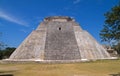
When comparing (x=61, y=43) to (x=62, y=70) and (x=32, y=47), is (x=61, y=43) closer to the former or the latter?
(x=32, y=47)

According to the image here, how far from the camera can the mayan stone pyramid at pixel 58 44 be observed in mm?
33781

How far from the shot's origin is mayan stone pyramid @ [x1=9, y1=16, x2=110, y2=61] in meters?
33.8

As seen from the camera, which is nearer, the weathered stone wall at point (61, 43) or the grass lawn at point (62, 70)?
the grass lawn at point (62, 70)

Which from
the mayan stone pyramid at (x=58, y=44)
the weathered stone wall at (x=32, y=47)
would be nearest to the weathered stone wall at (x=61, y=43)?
the mayan stone pyramid at (x=58, y=44)

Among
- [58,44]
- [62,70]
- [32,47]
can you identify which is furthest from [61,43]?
[62,70]

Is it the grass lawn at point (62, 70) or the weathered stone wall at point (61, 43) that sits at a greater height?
the weathered stone wall at point (61, 43)

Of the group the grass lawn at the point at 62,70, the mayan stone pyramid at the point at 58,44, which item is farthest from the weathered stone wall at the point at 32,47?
the grass lawn at the point at 62,70

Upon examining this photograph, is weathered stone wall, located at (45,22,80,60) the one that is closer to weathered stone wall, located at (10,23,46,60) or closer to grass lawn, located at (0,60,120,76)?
weathered stone wall, located at (10,23,46,60)

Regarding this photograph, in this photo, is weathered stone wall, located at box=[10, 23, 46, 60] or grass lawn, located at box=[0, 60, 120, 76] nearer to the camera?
grass lawn, located at box=[0, 60, 120, 76]

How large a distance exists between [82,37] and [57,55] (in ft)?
20.2

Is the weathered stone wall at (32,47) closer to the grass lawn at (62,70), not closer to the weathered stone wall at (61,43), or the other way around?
the weathered stone wall at (61,43)

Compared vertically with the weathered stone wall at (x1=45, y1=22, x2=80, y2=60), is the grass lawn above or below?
below

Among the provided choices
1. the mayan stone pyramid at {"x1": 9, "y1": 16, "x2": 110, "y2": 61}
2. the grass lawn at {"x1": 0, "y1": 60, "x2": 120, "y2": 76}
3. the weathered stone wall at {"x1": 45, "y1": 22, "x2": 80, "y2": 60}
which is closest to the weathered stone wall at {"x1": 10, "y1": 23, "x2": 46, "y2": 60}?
the mayan stone pyramid at {"x1": 9, "y1": 16, "x2": 110, "y2": 61}

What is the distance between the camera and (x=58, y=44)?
117 feet
